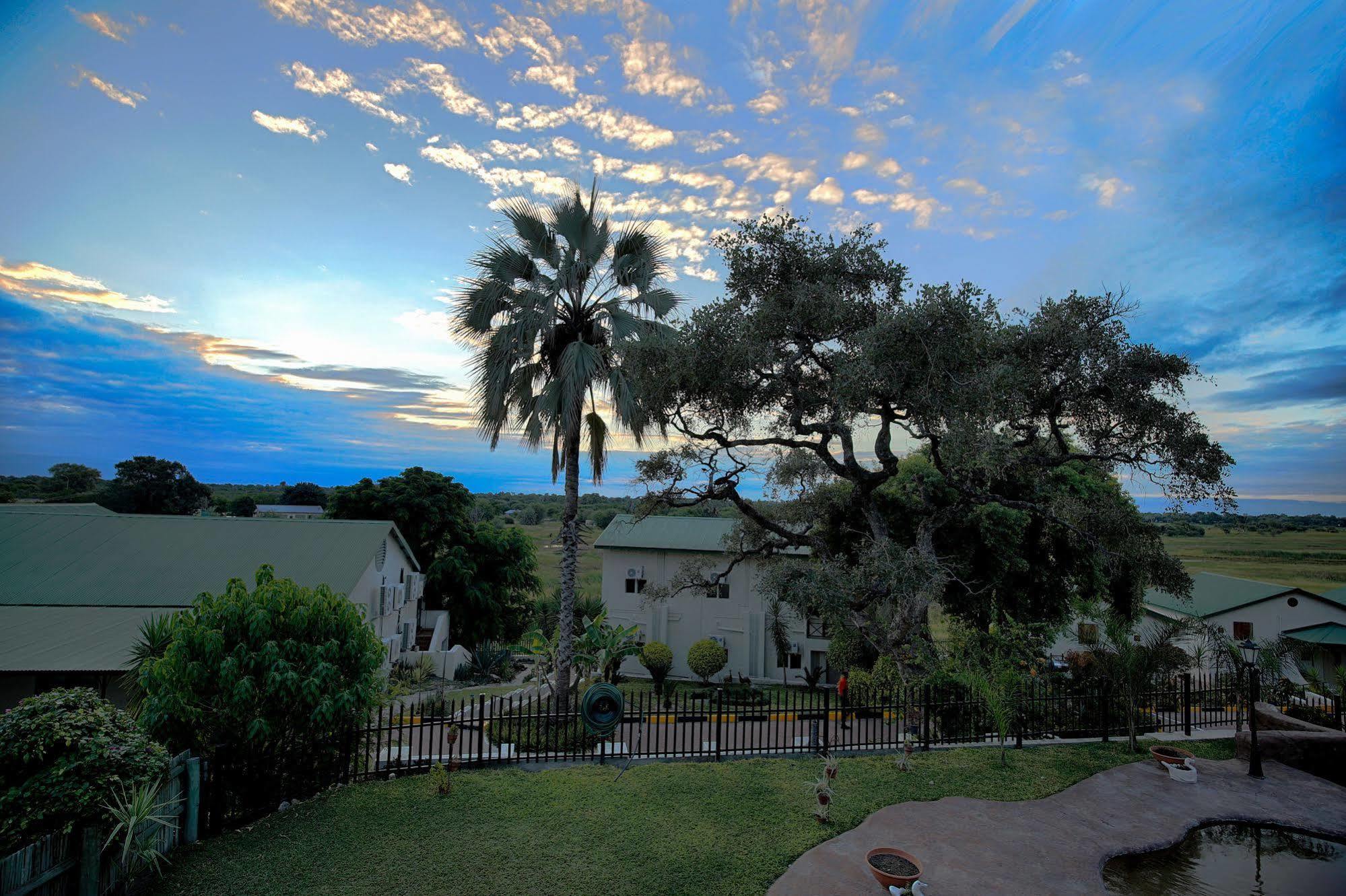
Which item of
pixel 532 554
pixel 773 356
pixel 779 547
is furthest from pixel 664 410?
pixel 532 554

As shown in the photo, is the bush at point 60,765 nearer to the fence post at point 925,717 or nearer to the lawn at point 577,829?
the lawn at point 577,829

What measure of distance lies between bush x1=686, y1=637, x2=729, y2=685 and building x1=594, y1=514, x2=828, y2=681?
54.9 inches

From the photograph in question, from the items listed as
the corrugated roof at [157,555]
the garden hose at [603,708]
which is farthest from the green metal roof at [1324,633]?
the corrugated roof at [157,555]

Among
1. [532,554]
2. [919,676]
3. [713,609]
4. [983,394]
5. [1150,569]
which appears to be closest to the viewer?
[983,394]

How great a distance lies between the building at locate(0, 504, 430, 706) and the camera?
43.3 feet

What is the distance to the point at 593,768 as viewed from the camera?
33.8ft

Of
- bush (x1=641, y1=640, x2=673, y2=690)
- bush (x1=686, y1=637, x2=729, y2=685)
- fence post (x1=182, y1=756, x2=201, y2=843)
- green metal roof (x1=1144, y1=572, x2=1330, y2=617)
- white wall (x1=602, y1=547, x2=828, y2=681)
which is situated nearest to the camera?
fence post (x1=182, y1=756, x2=201, y2=843)

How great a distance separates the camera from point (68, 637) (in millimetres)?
13672

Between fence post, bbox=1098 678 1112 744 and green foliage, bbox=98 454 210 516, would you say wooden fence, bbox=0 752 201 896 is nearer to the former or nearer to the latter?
fence post, bbox=1098 678 1112 744

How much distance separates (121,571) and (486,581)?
1691cm

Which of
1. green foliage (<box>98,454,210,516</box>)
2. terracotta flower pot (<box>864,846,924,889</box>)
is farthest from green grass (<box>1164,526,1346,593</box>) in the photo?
green foliage (<box>98,454,210,516</box>)

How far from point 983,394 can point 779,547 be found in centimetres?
748

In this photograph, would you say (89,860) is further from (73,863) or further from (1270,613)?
(1270,613)

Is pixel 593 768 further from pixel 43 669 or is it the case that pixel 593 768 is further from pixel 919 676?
pixel 43 669
